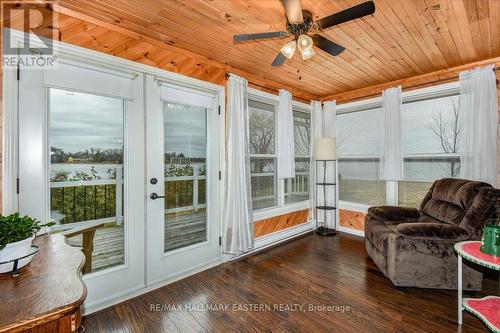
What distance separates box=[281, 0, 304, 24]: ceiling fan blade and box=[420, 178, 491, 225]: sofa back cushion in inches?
104

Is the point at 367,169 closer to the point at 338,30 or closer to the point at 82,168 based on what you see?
the point at 338,30

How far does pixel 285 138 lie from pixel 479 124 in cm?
250

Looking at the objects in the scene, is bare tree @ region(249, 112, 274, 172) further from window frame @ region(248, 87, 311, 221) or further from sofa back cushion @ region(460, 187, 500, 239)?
sofa back cushion @ region(460, 187, 500, 239)

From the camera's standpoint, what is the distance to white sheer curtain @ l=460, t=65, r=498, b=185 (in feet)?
9.86

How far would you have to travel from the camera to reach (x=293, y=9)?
1.61 meters

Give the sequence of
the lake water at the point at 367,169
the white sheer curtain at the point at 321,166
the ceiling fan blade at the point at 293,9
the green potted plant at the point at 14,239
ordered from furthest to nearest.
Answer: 1. the white sheer curtain at the point at 321,166
2. the lake water at the point at 367,169
3. the ceiling fan blade at the point at 293,9
4. the green potted plant at the point at 14,239

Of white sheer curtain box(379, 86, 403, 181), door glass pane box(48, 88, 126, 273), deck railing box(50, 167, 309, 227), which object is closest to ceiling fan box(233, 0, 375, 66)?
door glass pane box(48, 88, 126, 273)

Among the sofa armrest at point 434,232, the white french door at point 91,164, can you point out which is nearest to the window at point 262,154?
the white french door at point 91,164

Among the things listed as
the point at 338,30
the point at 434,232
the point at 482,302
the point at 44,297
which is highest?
the point at 338,30

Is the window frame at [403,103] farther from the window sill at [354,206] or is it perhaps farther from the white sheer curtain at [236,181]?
the white sheer curtain at [236,181]

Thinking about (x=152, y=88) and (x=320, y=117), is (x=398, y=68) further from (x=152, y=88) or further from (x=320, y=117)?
(x=152, y=88)

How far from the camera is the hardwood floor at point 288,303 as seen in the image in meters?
2.02

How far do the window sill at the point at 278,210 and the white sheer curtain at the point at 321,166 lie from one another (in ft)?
0.82

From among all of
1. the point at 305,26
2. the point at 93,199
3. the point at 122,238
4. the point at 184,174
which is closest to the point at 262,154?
the point at 184,174
